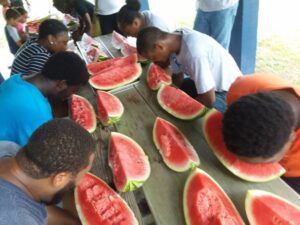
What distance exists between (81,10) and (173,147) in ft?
15.8

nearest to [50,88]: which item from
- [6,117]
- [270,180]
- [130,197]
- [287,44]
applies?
[6,117]

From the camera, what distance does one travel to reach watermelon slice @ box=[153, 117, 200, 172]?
1.63 meters

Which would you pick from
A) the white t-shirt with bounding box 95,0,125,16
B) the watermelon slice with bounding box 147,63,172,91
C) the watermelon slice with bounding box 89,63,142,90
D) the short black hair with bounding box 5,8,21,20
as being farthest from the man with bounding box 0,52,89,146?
the short black hair with bounding box 5,8,21,20

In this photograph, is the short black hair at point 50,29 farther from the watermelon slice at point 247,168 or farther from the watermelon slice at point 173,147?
the watermelon slice at point 247,168

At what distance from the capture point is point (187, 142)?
1783 mm

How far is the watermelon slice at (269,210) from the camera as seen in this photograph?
1.31m

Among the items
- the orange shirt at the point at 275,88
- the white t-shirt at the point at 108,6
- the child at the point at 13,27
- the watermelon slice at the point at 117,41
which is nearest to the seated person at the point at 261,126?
the orange shirt at the point at 275,88

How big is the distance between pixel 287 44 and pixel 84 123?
16.3 ft

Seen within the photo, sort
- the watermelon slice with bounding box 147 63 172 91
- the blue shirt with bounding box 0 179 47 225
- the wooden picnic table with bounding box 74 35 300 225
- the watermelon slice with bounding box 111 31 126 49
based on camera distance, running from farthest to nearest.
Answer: the watermelon slice with bounding box 111 31 126 49
the watermelon slice with bounding box 147 63 172 91
the wooden picnic table with bounding box 74 35 300 225
the blue shirt with bounding box 0 179 47 225

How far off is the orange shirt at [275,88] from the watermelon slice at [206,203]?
20.4 inches

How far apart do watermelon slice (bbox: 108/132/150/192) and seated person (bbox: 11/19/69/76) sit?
5.44 feet

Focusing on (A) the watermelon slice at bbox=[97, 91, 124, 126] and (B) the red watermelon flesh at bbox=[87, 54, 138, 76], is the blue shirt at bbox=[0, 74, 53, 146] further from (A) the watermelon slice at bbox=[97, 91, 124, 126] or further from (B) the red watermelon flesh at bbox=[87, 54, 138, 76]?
(B) the red watermelon flesh at bbox=[87, 54, 138, 76]

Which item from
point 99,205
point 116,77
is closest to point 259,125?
point 99,205

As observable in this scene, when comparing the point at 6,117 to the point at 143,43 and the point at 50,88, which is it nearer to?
the point at 50,88
